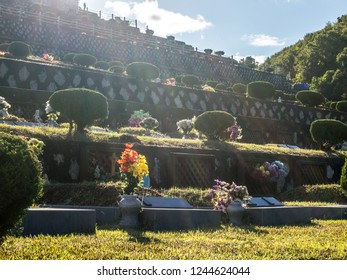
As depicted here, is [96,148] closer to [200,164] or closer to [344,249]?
[200,164]

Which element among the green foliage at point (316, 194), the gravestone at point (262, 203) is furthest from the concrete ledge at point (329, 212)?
the green foliage at point (316, 194)

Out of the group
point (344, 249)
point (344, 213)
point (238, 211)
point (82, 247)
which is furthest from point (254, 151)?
point (82, 247)

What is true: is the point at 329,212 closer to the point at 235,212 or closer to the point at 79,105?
the point at 235,212

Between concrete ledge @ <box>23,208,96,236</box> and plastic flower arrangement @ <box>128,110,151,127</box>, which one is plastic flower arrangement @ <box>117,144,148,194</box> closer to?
concrete ledge @ <box>23,208,96,236</box>

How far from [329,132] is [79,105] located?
49.8 feet

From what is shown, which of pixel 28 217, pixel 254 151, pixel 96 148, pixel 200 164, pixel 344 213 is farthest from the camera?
pixel 254 151

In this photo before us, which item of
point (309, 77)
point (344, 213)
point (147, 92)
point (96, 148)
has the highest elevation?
point (309, 77)

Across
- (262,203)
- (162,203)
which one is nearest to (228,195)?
(162,203)

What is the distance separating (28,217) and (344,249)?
5.34m

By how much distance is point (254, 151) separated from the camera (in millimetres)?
20609

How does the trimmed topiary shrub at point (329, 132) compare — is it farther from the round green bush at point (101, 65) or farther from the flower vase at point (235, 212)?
the round green bush at point (101, 65)

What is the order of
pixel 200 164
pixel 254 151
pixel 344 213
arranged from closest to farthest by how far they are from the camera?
pixel 344 213 < pixel 200 164 < pixel 254 151

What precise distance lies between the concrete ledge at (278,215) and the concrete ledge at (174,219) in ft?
5.45

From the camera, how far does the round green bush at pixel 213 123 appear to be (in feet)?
71.7
